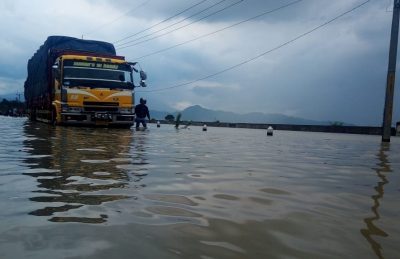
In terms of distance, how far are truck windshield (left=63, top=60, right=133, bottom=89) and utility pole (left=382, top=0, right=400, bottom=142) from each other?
419 inches

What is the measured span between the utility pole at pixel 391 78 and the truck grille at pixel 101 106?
434 inches

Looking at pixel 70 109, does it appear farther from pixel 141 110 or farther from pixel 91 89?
pixel 141 110

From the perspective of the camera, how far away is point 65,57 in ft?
48.3

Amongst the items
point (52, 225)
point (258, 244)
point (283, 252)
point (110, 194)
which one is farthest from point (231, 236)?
point (110, 194)

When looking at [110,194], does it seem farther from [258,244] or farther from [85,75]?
[85,75]

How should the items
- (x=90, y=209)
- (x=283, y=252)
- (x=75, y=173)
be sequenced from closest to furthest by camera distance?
1. (x=283, y=252)
2. (x=90, y=209)
3. (x=75, y=173)

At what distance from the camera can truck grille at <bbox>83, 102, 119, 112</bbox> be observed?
49.4ft

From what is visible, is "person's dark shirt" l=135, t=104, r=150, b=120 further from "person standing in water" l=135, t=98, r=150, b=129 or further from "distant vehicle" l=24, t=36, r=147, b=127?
"distant vehicle" l=24, t=36, r=147, b=127

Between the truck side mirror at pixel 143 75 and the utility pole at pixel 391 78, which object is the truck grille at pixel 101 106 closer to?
the truck side mirror at pixel 143 75

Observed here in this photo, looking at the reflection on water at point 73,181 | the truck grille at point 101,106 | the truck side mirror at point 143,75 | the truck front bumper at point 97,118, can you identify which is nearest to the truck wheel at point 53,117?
the truck front bumper at point 97,118

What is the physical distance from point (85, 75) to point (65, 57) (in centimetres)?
98

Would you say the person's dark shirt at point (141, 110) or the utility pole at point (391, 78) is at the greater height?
the utility pole at point (391, 78)

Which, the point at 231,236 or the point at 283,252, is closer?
the point at 283,252

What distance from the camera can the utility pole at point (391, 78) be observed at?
15773 mm
